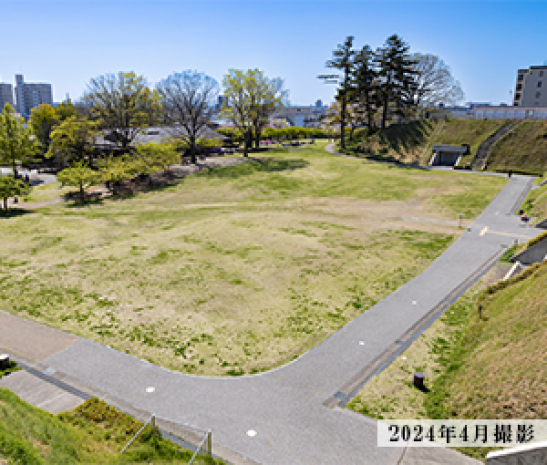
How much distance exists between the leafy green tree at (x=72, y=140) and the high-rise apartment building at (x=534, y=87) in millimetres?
76973

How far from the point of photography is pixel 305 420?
10.9m

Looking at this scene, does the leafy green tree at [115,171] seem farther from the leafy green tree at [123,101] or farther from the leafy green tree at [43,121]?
the leafy green tree at [43,121]

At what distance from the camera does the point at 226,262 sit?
75.5ft

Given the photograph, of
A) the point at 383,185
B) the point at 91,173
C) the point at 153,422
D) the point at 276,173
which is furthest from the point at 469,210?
the point at 91,173

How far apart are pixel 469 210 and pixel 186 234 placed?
2454 cm

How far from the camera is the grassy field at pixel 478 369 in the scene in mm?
10422

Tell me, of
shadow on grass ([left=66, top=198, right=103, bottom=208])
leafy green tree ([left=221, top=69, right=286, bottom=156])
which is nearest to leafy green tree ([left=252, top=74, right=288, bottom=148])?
leafy green tree ([left=221, top=69, right=286, bottom=156])

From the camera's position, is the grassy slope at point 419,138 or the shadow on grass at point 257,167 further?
the grassy slope at point 419,138

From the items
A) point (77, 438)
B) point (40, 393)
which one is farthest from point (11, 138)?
point (77, 438)

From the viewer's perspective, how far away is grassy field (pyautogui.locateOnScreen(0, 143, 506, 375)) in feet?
51.5

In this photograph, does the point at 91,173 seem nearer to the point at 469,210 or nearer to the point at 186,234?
the point at 186,234

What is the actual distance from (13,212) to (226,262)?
80.5 feet

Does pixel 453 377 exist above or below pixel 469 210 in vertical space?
below

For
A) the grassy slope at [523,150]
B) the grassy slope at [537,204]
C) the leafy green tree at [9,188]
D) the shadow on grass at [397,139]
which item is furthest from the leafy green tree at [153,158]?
the grassy slope at [523,150]
